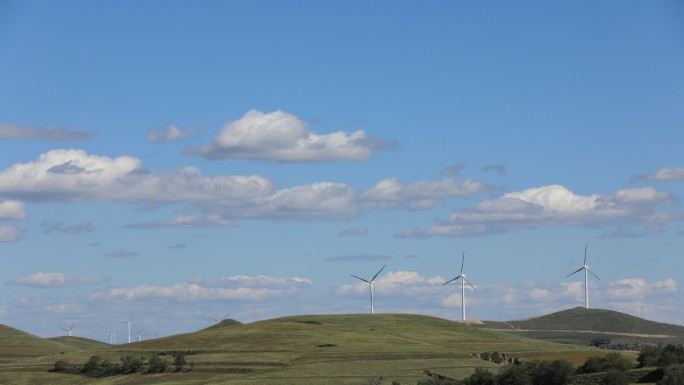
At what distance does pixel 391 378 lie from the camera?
176500mm

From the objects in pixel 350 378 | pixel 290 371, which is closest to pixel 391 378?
pixel 350 378

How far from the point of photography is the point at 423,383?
15825cm

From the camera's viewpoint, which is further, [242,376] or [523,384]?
[242,376]

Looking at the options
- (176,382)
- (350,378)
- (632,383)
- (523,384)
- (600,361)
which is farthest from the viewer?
(176,382)

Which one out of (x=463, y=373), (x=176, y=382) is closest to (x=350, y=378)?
(x=463, y=373)

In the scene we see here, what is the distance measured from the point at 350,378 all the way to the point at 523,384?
36973 mm

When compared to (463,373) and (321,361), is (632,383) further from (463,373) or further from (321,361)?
(321,361)

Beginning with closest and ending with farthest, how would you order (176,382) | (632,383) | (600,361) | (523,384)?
(632,383) → (523,384) → (600,361) → (176,382)

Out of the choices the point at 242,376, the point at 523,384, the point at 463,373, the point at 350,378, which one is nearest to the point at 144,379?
the point at 242,376

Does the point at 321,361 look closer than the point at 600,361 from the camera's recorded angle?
No

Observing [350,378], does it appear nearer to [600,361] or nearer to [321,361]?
[321,361]

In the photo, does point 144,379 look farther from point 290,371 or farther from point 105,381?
point 290,371

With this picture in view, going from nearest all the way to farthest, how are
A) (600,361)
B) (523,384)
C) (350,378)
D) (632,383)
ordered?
(632,383) < (523,384) < (600,361) < (350,378)

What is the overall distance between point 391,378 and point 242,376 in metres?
25.7
